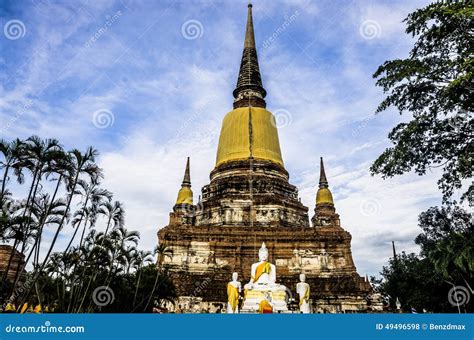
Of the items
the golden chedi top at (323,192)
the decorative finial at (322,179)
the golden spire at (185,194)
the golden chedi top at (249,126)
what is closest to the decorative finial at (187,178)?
the golden spire at (185,194)

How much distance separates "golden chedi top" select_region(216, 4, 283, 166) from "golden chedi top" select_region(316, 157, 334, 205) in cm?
765

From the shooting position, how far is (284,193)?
39500 mm

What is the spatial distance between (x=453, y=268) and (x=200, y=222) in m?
23.6

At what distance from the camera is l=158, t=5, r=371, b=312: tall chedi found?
30.1 m

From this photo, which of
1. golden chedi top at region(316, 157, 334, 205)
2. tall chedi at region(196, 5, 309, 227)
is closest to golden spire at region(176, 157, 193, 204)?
tall chedi at region(196, 5, 309, 227)

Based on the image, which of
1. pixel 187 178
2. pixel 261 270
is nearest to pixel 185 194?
pixel 187 178

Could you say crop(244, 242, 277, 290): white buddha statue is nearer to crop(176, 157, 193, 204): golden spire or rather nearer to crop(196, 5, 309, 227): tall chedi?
crop(196, 5, 309, 227): tall chedi

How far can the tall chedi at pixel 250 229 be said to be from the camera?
1184 inches

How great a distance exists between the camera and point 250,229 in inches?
1329

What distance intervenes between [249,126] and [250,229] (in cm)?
1327

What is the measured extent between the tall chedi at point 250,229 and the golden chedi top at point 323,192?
0.57 feet

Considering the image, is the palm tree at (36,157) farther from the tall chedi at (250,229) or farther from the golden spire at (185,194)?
the golden spire at (185,194)
